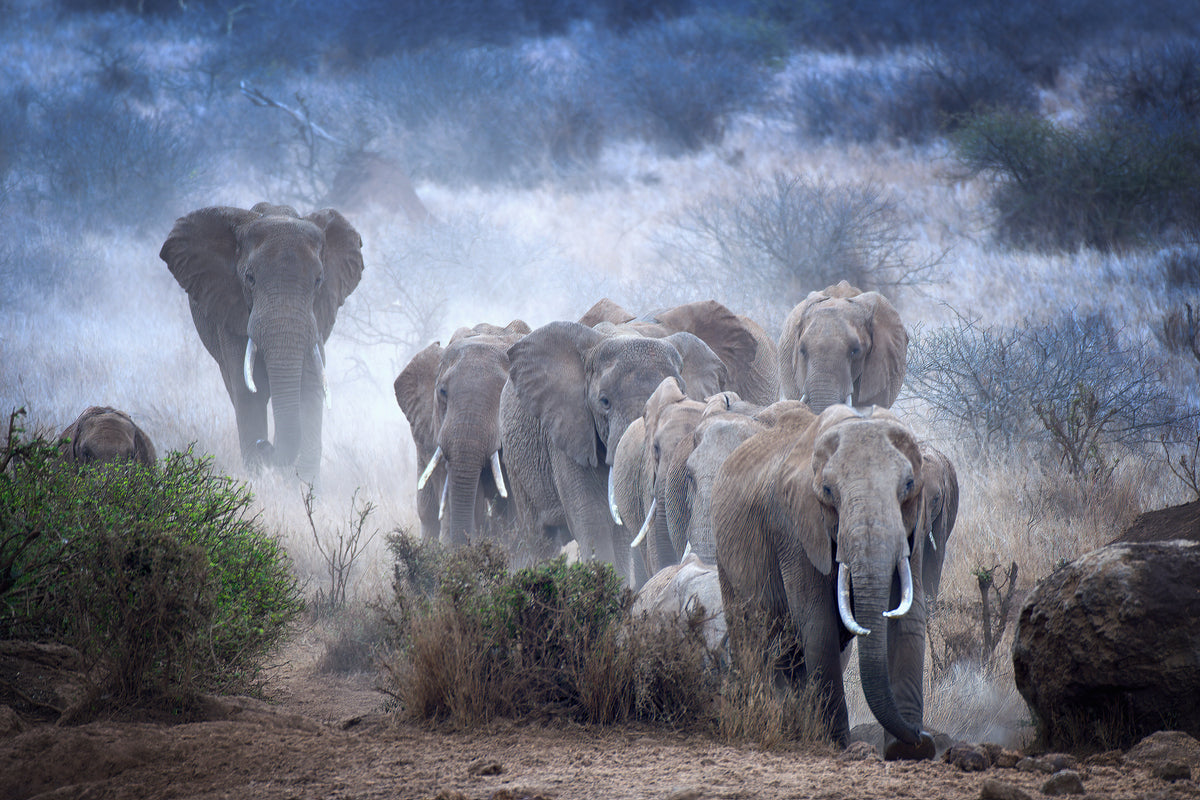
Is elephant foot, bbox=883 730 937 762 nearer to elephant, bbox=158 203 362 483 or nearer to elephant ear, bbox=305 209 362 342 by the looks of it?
elephant, bbox=158 203 362 483

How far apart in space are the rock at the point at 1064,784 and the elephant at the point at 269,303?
376 inches

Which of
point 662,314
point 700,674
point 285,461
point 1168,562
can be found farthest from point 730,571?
point 285,461

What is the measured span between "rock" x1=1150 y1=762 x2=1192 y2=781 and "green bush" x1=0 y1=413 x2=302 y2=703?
3.57m

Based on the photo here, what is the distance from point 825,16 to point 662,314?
31245mm

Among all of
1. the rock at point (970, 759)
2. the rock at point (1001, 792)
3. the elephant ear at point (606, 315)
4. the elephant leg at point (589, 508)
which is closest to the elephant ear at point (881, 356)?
the elephant ear at point (606, 315)

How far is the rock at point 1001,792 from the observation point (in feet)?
10.3

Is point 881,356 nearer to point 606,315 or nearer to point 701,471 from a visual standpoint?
point 606,315

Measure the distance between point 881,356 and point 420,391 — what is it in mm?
4373

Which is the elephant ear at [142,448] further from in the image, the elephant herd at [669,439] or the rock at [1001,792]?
the rock at [1001,792]

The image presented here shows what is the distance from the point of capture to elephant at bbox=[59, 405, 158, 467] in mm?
8157

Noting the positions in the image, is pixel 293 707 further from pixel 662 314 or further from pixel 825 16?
pixel 825 16

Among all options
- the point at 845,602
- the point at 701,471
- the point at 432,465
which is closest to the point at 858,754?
the point at 845,602

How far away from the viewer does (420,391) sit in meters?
10.0

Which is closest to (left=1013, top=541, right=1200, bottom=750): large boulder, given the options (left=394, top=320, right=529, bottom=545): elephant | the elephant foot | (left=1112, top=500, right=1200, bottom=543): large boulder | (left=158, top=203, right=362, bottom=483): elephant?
the elephant foot
